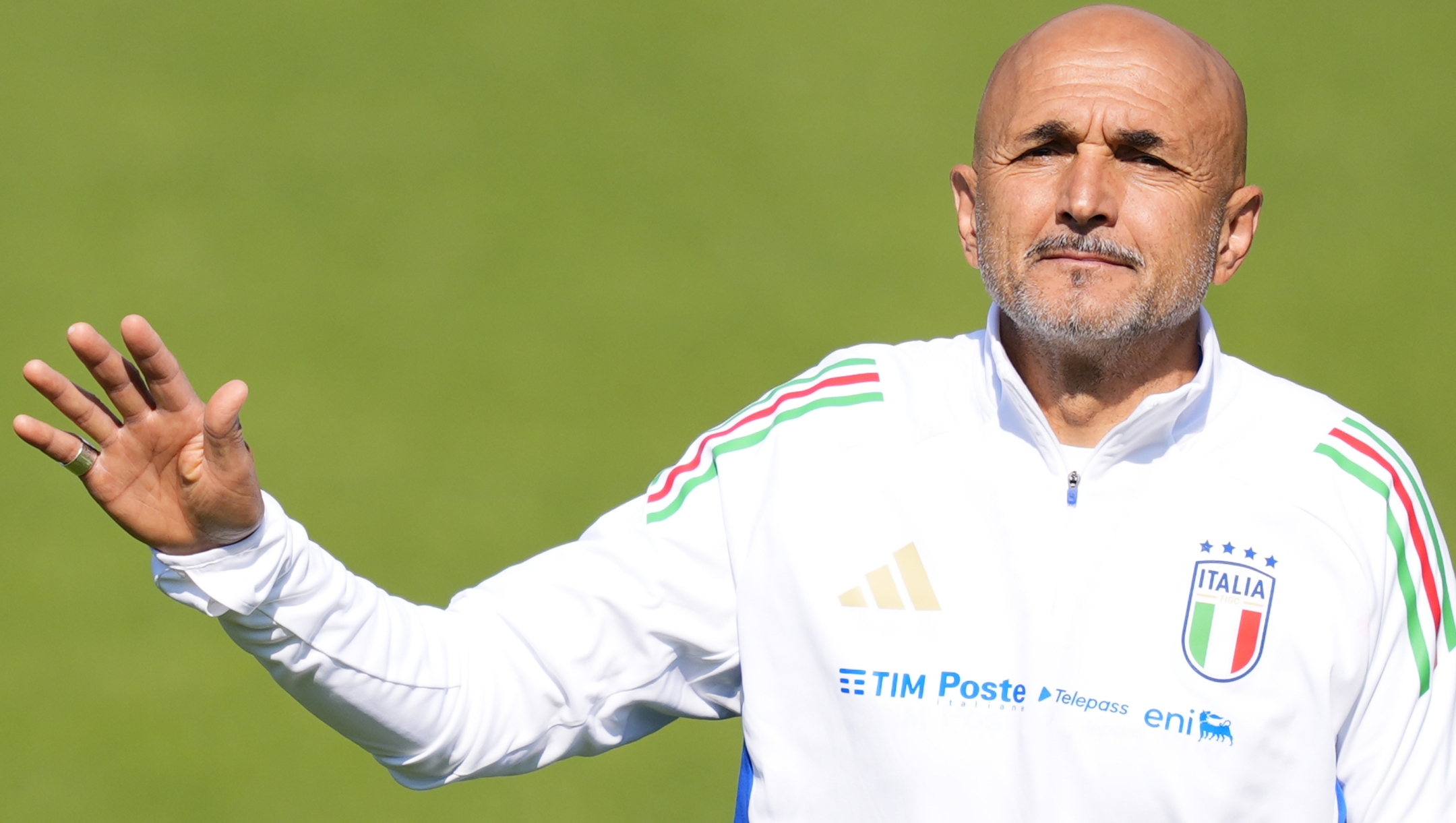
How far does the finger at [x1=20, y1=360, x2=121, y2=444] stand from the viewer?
2121mm

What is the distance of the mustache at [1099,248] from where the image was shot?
2.44 metres

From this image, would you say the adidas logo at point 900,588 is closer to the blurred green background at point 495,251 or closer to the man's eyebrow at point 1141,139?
the man's eyebrow at point 1141,139

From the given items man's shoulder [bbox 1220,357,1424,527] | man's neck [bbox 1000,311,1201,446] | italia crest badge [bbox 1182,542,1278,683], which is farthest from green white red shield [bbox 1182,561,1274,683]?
man's neck [bbox 1000,311,1201,446]

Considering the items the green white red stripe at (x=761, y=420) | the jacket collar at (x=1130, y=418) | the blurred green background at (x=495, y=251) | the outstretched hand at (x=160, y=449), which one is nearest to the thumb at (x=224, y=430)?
the outstretched hand at (x=160, y=449)

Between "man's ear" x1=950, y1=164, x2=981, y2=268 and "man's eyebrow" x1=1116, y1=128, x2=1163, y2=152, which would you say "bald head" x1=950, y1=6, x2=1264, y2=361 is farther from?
"man's ear" x1=950, y1=164, x2=981, y2=268

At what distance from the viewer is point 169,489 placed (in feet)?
7.17

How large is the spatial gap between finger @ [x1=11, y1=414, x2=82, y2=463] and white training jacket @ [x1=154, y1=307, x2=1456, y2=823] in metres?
0.17

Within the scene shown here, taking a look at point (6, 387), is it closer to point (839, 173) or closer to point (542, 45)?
point (542, 45)

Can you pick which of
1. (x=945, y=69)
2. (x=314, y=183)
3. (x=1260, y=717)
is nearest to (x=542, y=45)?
(x=314, y=183)

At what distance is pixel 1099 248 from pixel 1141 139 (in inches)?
6.7

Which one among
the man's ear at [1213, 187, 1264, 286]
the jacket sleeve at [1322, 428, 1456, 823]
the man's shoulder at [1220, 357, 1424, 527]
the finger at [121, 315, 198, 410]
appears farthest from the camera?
the man's ear at [1213, 187, 1264, 286]

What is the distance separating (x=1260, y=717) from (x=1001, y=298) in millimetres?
667

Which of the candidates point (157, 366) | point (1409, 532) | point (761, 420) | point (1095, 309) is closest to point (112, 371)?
point (157, 366)

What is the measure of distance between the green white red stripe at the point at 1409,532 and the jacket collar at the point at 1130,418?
18cm
